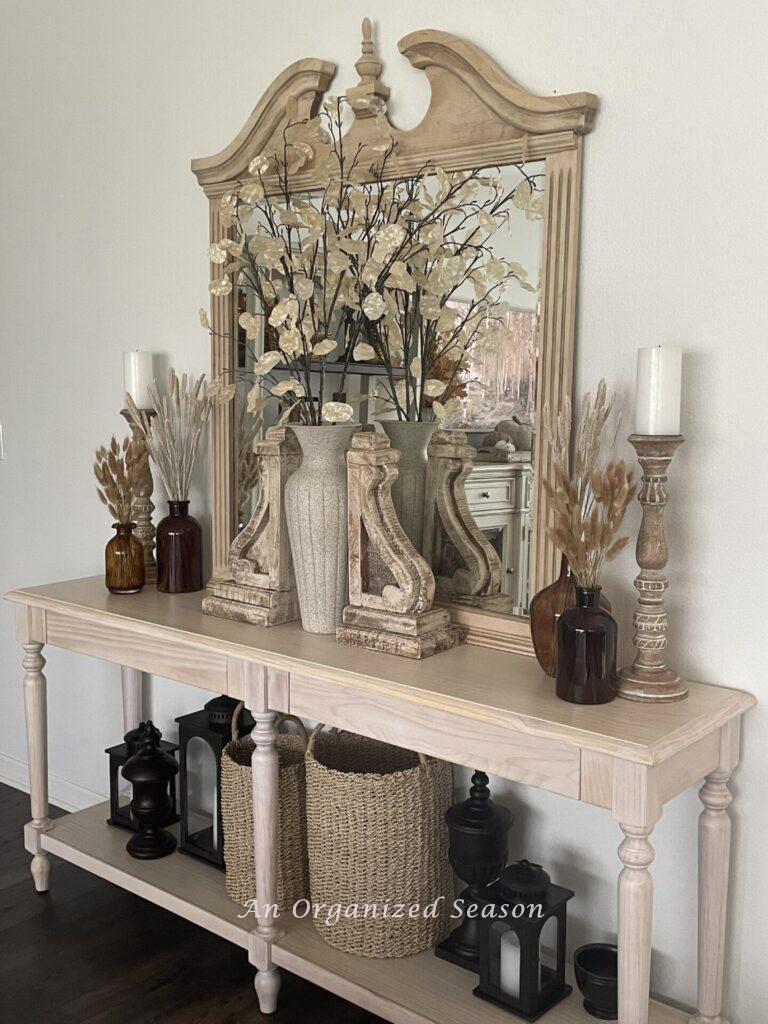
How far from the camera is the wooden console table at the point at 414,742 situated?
1.53 metres

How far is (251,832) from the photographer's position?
2236 mm

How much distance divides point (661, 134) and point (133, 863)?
6.58 ft

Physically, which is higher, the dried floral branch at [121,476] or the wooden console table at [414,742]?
the dried floral branch at [121,476]

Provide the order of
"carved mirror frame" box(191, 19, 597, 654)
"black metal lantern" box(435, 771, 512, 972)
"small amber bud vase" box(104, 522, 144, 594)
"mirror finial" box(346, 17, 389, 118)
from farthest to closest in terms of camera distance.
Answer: "small amber bud vase" box(104, 522, 144, 594) < "mirror finial" box(346, 17, 389, 118) < "black metal lantern" box(435, 771, 512, 972) < "carved mirror frame" box(191, 19, 597, 654)

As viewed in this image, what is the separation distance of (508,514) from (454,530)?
0.13m

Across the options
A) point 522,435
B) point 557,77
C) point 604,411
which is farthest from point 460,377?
point 557,77

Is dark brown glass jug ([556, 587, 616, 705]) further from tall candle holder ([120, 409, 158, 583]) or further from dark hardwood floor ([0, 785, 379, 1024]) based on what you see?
tall candle holder ([120, 409, 158, 583])

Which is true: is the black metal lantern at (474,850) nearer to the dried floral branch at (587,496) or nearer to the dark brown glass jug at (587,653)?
the dark brown glass jug at (587,653)

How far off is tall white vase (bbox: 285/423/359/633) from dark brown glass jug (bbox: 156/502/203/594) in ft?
1.57

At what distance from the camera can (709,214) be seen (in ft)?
5.64

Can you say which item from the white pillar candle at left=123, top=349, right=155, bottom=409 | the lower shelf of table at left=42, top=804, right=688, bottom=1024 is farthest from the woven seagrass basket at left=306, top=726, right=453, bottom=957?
the white pillar candle at left=123, top=349, right=155, bottom=409

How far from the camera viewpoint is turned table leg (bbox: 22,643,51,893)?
2480 millimetres

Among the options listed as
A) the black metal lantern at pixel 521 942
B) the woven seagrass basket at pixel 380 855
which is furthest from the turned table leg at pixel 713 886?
the woven seagrass basket at pixel 380 855

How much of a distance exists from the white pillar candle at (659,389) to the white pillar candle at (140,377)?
1.36 m
